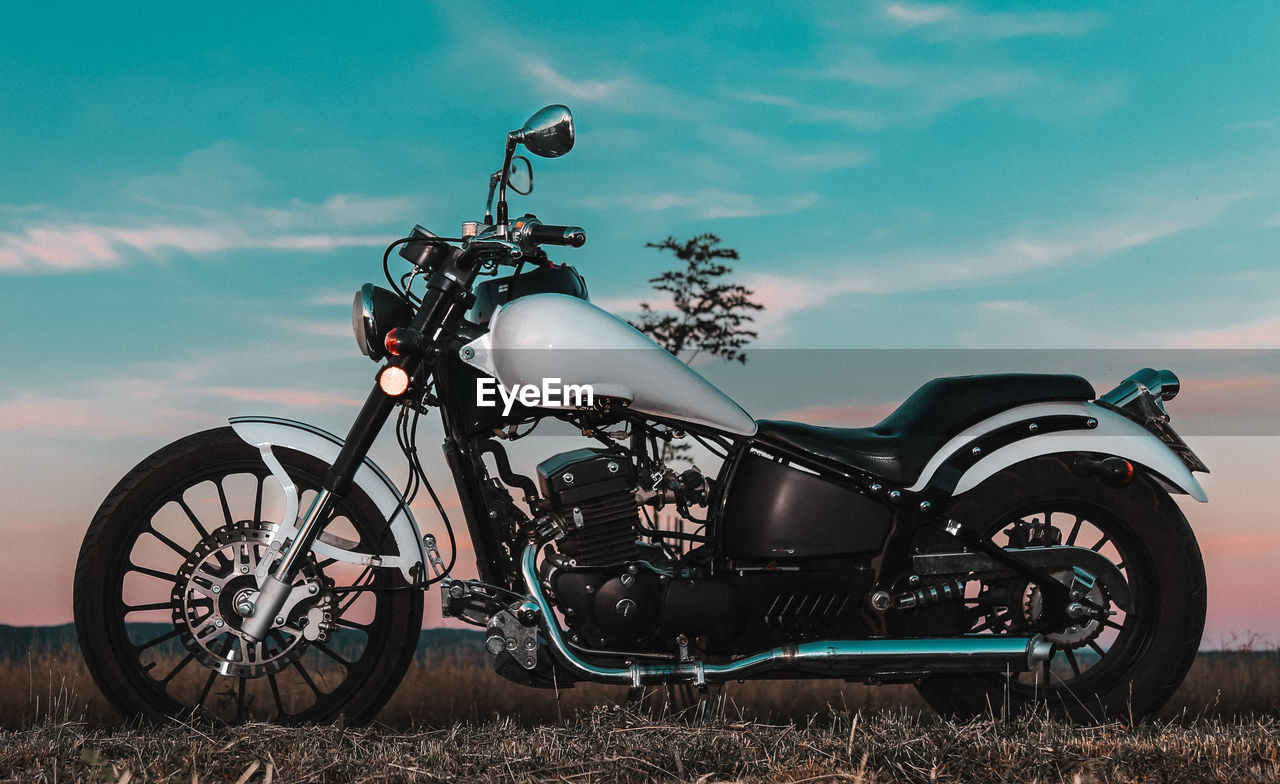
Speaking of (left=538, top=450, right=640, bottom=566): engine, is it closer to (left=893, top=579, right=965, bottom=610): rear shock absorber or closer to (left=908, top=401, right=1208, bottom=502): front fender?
(left=893, top=579, right=965, bottom=610): rear shock absorber

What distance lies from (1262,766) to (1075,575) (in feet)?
3.21

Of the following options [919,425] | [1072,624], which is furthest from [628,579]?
[1072,624]

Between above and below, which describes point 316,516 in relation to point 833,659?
above

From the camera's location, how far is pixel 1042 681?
4.52 meters

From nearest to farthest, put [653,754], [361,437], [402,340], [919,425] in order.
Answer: [653,754], [402,340], [361,437], [919,425]

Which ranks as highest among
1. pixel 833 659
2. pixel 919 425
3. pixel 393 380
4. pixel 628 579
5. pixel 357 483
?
pixel 393 380

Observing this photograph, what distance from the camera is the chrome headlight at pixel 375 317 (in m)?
4.15

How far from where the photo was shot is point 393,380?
413 cm

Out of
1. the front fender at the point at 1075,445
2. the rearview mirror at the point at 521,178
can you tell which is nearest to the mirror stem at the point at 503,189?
the rearview mirror at the point at 521,178

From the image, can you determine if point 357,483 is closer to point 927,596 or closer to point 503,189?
point 503,189

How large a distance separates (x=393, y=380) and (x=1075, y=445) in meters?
2.61

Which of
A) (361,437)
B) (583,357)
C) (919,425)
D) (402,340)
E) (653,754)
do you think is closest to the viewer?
(653,754)

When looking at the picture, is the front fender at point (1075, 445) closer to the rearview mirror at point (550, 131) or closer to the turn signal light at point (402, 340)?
the rearview mirror at point (550, 131)

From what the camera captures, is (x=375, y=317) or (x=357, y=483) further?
(x=357, y=483)
